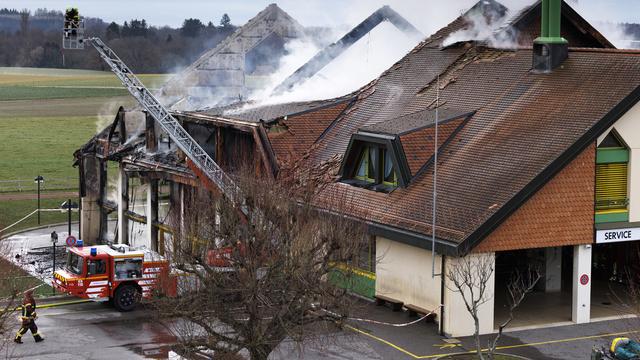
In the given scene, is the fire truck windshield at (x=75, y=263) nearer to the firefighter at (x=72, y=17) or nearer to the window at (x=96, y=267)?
the window at (x=96, y=267)

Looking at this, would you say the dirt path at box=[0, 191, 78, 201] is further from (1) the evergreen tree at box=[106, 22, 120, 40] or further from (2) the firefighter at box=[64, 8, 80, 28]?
(1) the evergreen tree at box=[106, 22, 120, 40]

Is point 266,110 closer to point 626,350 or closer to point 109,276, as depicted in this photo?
point 109,276

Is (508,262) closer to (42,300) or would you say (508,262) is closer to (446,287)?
(446,287)

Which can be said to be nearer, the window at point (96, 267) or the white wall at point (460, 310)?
the white wall at point (460, 310)

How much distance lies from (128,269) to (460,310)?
11.1 m

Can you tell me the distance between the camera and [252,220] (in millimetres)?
31562

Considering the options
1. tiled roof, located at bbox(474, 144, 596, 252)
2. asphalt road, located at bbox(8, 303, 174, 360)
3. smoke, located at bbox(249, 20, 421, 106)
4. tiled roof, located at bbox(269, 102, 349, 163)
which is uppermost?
smoke, located at bbox(249, 20, 421, 106)

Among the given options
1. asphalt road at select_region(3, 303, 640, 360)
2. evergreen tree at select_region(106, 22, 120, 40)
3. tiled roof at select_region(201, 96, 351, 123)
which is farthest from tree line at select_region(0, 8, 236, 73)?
asphalt road at select_region(3, 303, 640, 360)

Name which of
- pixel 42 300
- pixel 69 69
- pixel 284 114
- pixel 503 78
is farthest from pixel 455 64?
pixel 69 69

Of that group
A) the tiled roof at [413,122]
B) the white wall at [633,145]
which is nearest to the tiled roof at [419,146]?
the tiled roof at [413,122]

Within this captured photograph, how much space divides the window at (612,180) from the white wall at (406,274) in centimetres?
560

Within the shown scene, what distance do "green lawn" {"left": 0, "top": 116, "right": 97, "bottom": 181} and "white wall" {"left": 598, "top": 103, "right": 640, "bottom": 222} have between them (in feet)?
166

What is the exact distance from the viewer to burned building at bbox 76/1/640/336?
123 feet

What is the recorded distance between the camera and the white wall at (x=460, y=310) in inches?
1435
